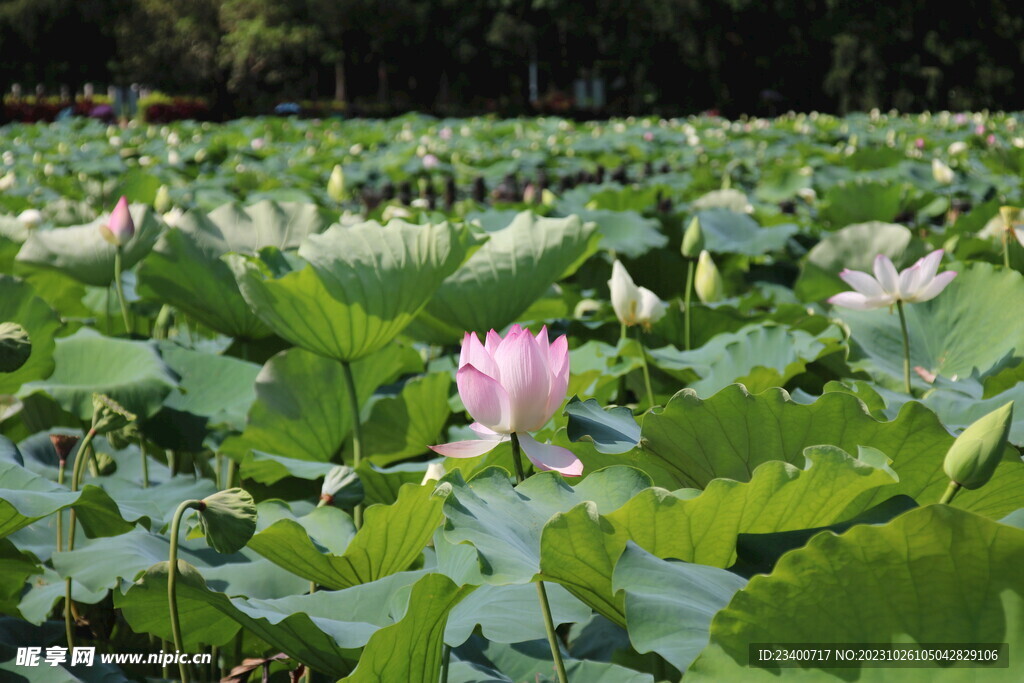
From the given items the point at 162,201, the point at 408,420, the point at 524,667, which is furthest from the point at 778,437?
the point at 162,201

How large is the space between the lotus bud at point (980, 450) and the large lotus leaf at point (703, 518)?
5 centimetres

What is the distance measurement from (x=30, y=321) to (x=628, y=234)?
1255 millimetres

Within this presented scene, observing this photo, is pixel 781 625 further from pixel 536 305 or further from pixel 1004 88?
pixel 1004 88

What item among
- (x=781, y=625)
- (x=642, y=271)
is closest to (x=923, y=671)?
(x=781, y=625)

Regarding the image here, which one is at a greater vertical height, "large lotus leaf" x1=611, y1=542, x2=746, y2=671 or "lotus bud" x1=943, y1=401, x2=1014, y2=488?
"lotus bud" x1=943, y1=401, x2=1014, y2=488

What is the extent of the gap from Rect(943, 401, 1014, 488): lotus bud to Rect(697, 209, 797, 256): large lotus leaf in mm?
1630

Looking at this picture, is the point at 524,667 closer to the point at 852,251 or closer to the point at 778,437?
the point at 778,437

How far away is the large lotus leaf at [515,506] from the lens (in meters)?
0.66

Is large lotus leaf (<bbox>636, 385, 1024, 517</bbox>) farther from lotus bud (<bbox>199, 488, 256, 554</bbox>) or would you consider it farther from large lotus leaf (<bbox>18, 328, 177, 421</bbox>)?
large lotus leaf (<bbox>18, 328, 177, 421</bbox>)

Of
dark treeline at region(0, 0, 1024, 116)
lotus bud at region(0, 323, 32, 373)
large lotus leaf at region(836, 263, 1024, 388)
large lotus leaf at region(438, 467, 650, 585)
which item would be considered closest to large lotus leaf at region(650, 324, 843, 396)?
large lotus leaf at region(836, 263, 1024, 388)

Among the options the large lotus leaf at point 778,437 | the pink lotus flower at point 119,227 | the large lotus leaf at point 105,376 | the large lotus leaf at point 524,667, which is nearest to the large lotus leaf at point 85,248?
the pink lotus flower at point 119,227

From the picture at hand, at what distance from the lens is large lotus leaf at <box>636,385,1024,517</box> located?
0.78 metres

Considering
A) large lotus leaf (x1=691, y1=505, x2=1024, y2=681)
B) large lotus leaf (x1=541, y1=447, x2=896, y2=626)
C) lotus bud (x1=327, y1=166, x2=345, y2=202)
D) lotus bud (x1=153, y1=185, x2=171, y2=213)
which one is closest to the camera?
large lotus leaf (x1=691, y1=505, x2=1024, y2=681)

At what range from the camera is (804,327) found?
1623 millimetres
